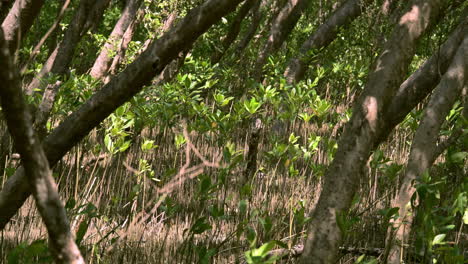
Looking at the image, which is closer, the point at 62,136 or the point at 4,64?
the point at 4,64

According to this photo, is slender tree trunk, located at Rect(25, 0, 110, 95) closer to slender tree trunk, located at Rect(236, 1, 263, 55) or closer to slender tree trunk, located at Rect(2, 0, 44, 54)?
slender tree trunk, located at Rect(2, 0, 44, 54)

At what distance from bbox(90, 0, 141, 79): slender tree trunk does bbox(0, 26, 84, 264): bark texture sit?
13.6 feet

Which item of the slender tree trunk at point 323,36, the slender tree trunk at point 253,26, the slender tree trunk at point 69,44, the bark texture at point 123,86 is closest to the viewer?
the bark texture at point 123,86

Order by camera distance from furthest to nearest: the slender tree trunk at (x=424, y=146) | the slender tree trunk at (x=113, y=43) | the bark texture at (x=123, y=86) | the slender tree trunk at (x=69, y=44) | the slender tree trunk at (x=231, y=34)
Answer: the slender tree trunk at (x=231, y=34) → the slender tree trunk at (x=113, y=43) → the slender tree trunk at (x=69, y=44) → the slender tree trunk at (x=424, y=146) → the bark texture at (x=123, y=86)

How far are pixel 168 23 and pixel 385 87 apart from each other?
159 inches

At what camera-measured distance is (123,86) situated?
2016mm

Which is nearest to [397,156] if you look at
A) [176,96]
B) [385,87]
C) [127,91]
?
[176,96]

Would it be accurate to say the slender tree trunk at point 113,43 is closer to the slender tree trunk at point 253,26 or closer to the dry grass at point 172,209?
the dry grass at point 172,209

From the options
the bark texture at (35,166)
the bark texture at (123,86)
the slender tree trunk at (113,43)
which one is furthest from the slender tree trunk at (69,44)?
the bark texture at (35,166)

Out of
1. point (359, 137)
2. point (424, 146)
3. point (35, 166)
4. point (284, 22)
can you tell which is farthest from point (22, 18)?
point (284, 22)

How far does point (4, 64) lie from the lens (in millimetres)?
1381

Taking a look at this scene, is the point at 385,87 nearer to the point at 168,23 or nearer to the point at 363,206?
Result: the point at 363,206

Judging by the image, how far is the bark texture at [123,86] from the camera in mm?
2012

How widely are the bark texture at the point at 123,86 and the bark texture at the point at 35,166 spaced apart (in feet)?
1.90
